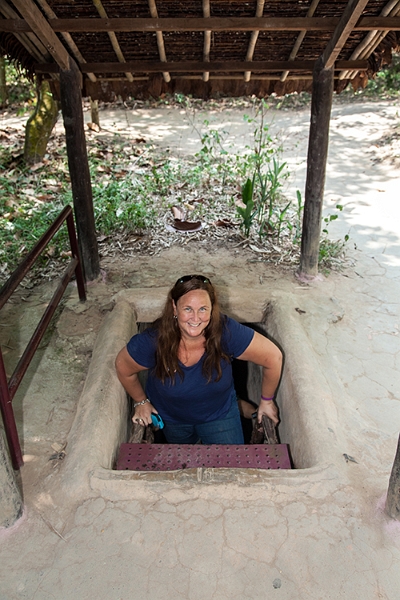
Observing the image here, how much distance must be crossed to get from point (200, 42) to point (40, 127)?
184 inches

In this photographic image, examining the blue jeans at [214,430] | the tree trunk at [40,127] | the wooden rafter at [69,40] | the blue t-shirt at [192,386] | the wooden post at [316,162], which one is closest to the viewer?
the blue t-shirt at [192,386]

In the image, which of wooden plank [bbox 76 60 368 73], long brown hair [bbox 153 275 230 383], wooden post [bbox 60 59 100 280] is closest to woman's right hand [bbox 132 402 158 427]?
long brown hair [bbox 153 275 230 383]

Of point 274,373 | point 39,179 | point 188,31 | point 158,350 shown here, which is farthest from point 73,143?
point 39,179

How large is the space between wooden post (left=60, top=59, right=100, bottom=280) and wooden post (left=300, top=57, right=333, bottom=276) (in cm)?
193

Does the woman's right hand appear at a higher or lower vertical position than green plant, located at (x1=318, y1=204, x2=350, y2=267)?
lower

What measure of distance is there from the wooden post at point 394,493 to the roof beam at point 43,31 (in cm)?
331

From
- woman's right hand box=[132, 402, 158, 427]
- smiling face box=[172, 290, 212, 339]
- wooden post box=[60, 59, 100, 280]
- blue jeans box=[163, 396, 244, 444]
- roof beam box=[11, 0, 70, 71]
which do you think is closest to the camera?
smiling face box=[172, 290, 212, 339]

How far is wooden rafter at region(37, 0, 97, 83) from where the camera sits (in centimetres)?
344

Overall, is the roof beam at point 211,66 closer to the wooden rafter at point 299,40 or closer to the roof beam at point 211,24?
the wooden rafter at point 299,40

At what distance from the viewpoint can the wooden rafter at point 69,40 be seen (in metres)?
3.44

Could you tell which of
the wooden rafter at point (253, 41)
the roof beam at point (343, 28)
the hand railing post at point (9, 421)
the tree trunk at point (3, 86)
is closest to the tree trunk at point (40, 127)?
the tree trunk at point (3, 86)

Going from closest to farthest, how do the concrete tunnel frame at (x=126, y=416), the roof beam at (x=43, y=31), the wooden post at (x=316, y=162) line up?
1. the concrete tunnel frame at (x=126, y=416)
2. the roof beam at (x=43, y=31)
3. the wooden post at (x=316, y=162)

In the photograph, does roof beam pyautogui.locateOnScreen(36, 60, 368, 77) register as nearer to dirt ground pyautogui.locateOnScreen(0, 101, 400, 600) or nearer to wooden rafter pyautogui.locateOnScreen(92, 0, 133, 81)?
wooden rafter pyautogui.locateOnScreen(92, 0, 133, 81)

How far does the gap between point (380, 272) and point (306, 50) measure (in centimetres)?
214
